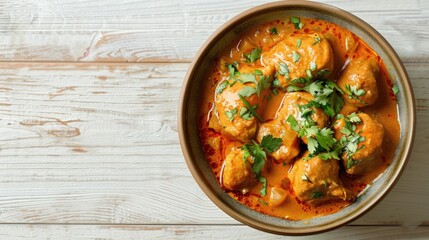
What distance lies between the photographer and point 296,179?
2.21m

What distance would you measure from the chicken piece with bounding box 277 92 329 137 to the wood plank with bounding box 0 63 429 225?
55 cm

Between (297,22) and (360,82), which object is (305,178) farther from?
(297,22)

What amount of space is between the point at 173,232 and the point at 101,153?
1.55 feet

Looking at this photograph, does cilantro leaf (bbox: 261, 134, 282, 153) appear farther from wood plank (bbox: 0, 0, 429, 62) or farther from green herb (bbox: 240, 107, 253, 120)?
wood plank (bbox: 0, 0, 429, 62)

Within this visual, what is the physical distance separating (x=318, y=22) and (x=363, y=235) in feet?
3.15

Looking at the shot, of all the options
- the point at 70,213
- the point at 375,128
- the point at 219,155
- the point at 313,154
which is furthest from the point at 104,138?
the point at 375,128

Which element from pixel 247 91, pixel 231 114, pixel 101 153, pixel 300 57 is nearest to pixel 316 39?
pixel 300 57

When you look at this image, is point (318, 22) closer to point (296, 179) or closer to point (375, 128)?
point (375, 128)

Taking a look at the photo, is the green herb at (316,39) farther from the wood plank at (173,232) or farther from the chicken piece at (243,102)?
the wood plank at (173,232)

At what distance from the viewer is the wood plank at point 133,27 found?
2.54 metres

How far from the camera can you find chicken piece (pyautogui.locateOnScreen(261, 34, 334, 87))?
218cm

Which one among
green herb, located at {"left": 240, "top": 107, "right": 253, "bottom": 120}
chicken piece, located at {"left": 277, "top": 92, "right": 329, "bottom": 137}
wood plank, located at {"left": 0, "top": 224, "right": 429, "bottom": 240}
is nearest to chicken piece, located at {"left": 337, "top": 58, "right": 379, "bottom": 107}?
chicken piece, located at {"left": 277, "top": 92, "right": 329, "bottom": 137}

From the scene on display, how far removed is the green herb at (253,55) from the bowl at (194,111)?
0.09 meters

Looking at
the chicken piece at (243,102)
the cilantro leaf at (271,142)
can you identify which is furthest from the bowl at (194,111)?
the cilantro leaf at (271,142)
